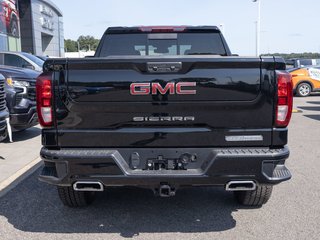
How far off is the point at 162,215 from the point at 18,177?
8.04 feet

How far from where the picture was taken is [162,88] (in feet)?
10.8

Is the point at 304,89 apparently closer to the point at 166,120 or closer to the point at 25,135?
the point at 25,135

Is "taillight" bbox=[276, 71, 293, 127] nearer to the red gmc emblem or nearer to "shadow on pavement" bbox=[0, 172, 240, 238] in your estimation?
the red gmc emblem

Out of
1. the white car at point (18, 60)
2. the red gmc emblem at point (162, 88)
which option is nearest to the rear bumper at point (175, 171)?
the red gmc emblem at point (162, 88)

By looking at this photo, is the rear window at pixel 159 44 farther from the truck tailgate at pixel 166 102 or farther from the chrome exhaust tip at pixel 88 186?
the chrome exhaust tip at pixel 88 186

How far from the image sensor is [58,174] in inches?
135

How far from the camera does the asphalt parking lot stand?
12.2 ft

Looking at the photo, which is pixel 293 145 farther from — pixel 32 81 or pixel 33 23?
pixel 33 23

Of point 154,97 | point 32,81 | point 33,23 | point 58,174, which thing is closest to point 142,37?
point 154,97

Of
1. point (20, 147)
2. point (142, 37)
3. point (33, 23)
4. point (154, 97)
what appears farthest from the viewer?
point (33, 23)

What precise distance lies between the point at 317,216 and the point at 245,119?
1.50 m

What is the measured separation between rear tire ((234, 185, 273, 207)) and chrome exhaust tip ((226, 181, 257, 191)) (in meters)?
0.61

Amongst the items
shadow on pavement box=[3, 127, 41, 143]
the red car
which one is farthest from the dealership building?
shadow on pavement box=[3, 127, 41, 143]

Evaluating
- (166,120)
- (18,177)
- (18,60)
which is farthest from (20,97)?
(18,60)
